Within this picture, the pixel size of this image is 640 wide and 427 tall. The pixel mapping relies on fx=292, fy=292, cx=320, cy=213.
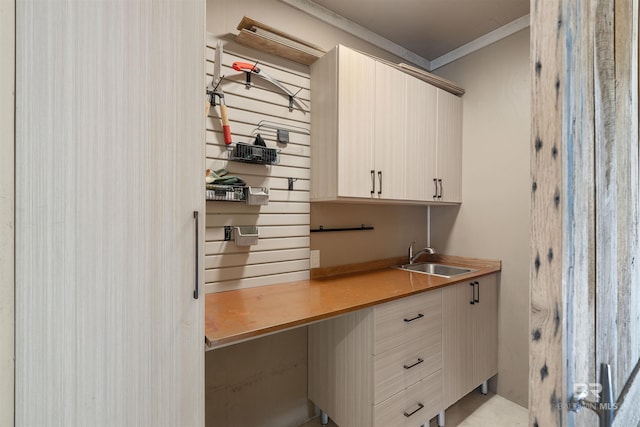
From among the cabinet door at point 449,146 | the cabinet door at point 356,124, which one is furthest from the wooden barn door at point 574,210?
the cabinet door at point 449,146

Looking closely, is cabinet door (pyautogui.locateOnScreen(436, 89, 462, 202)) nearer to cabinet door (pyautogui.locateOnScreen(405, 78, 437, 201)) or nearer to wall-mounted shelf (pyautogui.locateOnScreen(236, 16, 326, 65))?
cabinet door (pyautogui.locateOnScreen(405, 78, 437, 201))

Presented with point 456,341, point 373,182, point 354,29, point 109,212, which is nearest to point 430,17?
point 354,29

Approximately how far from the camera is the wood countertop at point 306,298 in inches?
48.1

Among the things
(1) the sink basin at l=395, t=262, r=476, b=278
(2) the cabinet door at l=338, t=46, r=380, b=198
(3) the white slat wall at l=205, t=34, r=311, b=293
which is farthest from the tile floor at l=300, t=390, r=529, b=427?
(2) the cabinet door at l=338, t=46, r=380, b=198

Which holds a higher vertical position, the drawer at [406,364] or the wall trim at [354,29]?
the wall trim at [354,29]

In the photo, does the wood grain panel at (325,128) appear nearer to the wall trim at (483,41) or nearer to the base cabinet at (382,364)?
the base cabinet at (382,364)

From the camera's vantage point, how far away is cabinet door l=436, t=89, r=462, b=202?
8.18ft

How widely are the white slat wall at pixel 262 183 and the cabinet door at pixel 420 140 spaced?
0.78 m

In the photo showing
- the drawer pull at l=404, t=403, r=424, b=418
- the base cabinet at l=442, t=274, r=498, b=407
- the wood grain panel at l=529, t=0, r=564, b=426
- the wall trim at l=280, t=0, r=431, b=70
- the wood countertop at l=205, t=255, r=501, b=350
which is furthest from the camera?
the wall trim at l=280, t=0, r=431, b=70

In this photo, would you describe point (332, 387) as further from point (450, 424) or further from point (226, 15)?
point (226, 15)

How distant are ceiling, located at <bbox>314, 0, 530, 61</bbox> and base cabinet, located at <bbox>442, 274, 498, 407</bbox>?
6.63ft

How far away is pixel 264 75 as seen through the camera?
6.05 feet

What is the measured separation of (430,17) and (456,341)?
2.42 metres

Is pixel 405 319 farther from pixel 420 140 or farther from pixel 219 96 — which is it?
pixel 219 96
